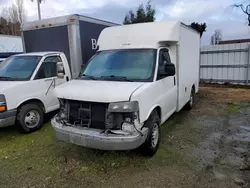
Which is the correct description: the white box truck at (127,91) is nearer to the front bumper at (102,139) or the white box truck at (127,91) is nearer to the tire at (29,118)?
the front bumper at (102,139)

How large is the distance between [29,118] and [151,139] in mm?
3288

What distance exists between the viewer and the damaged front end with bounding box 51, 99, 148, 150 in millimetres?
3414

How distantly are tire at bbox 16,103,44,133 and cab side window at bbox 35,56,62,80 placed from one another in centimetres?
80

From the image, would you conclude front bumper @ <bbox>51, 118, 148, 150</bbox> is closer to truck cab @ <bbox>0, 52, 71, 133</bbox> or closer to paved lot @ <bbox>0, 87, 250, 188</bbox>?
paved lot @ <bbox>0, 87, 250, 188</bbox>

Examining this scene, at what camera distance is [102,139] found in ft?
11.2

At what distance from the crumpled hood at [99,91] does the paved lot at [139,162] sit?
1283 mm

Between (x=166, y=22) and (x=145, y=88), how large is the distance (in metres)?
2.11

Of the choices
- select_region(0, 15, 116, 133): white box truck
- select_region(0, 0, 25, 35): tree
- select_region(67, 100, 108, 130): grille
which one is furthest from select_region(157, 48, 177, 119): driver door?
select_region(0, 0, 25, 35): tree

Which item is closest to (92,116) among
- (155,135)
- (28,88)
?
(155,135)

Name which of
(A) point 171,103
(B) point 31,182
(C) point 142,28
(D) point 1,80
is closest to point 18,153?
(B) point 31,182

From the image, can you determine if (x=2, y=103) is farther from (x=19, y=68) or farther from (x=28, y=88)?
(x=19, y=68)

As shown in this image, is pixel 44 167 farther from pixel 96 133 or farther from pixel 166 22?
pixel 166 22

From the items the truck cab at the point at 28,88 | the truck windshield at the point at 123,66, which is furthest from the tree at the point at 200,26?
the truck windshield at the point at 123,66

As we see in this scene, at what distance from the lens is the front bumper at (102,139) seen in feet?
11.2
